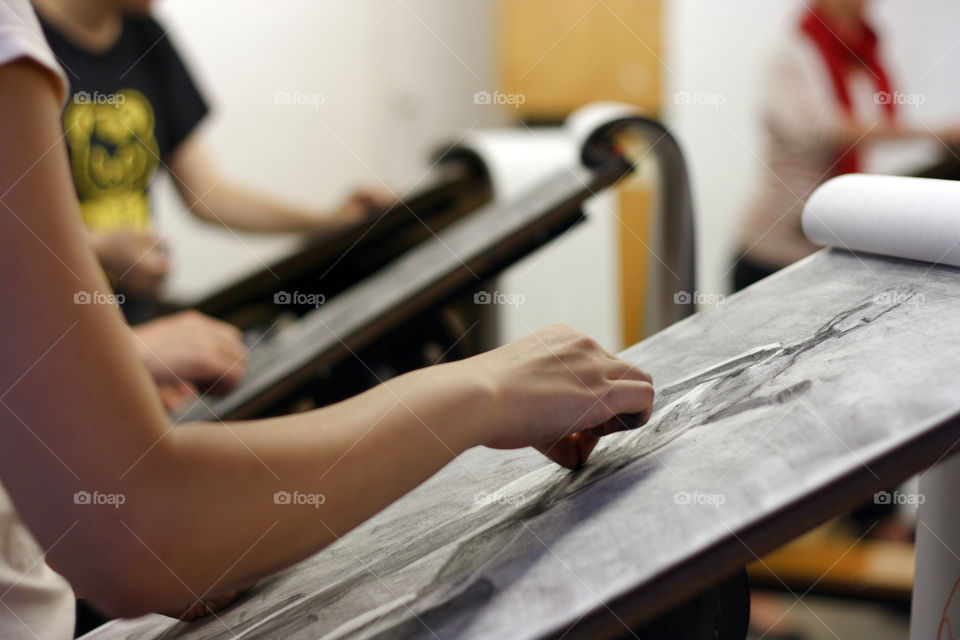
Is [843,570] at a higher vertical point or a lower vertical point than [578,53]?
lower

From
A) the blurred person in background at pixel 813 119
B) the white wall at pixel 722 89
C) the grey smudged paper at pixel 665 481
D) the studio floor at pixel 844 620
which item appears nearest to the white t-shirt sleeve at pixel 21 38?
the grey smudged paper at pixel 665 481

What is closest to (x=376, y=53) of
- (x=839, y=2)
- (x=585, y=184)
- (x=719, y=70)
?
(x=719, y=70)

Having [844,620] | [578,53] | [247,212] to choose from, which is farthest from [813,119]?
[578,53]

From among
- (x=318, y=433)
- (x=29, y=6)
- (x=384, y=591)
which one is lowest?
(x=384, y=591)

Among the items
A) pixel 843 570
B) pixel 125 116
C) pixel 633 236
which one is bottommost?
pixel 843 570

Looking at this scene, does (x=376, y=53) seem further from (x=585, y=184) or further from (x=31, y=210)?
(x=31, y=210)

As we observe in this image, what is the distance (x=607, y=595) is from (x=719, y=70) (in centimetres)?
292

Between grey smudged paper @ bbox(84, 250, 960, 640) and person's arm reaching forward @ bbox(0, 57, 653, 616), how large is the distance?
6 centimetres

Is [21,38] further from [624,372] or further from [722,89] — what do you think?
[722,89]

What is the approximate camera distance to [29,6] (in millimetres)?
479

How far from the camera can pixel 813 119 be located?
1.86 metres

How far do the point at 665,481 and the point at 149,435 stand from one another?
30 centimetres

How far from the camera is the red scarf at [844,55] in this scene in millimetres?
1896

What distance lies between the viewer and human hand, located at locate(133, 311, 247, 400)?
3.49ft
